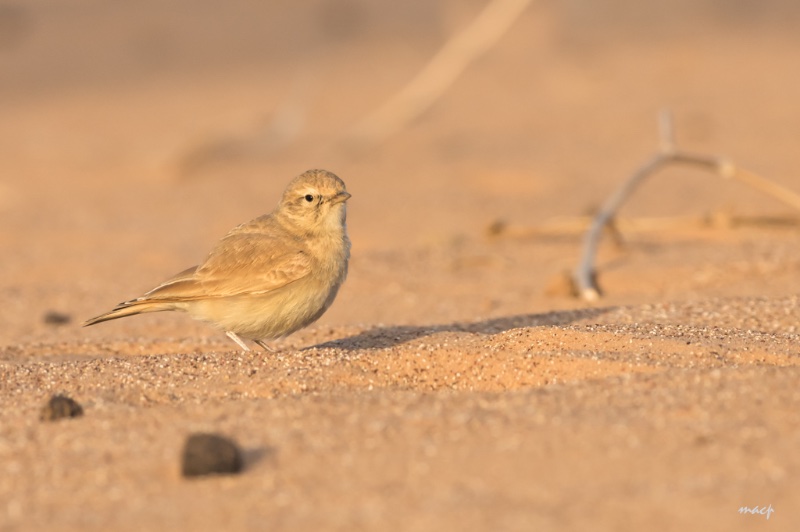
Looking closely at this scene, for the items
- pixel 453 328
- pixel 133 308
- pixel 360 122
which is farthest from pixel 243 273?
pixel 360 122

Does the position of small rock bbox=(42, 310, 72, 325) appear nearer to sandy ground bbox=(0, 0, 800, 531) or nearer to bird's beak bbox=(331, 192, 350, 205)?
sandy ground bbox=(0, 0, 800, 531)

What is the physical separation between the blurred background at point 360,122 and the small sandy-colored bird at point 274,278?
55.2 inches

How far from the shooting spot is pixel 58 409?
164 inches

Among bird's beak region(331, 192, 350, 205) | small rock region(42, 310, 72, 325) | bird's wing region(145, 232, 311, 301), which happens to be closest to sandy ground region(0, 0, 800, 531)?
small rock region(42, 310, 72, 325)

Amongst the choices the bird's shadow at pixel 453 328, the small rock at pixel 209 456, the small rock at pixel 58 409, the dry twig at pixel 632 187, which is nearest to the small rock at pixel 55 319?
the bird's shadow at pixel 453 328

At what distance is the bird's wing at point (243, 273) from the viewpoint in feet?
18.0

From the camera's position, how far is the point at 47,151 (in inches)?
580

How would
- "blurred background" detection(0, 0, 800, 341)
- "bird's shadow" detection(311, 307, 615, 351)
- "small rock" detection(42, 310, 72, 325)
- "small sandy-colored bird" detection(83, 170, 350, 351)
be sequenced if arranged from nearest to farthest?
1. "small sandy-colored bird" detection(83, 170, 350, 351)
2. "bird's shadow" detection(311, 307, 615, 351)
3. "small rock" detection(42, 310, 72, 325)
4. "blurred background" detection(0, 0, 800, 341)

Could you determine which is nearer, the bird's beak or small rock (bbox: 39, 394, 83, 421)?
small rock (bbox: 39, 394, 83, 421)

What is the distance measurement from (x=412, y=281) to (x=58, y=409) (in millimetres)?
4309

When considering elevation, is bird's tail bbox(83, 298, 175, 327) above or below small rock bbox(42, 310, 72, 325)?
below

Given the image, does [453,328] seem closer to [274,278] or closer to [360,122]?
[274,278]

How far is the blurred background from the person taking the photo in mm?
9320

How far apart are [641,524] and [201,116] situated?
13.9m
